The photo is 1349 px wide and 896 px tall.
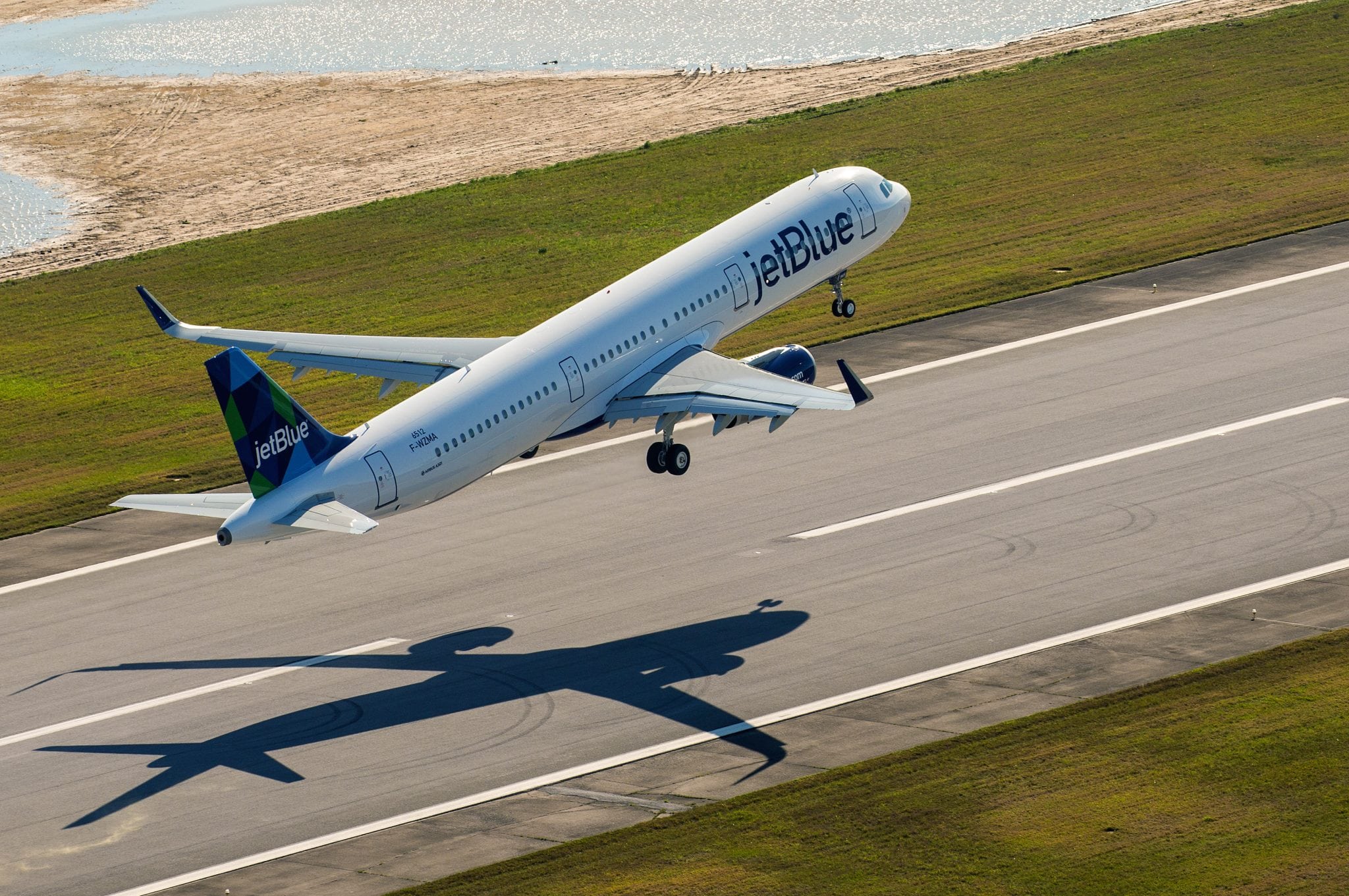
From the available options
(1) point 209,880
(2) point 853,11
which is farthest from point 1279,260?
(2) point 853,11

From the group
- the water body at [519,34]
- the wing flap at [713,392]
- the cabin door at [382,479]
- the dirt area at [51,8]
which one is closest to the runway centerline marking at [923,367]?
the wing flap at [713,392]

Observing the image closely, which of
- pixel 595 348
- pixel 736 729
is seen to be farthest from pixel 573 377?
pixel 736 729

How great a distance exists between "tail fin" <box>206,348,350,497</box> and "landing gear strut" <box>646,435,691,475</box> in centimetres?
1443

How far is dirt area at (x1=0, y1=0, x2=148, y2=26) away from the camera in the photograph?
153375 millimetres

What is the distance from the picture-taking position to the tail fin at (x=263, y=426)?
4656 centimetres

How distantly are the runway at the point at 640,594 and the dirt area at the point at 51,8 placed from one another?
349 ft

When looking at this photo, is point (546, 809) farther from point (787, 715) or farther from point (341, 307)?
point (341, 307)

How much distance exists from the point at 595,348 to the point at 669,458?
523cm

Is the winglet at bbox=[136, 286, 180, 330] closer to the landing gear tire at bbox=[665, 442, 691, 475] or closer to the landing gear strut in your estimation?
the landing gear strut

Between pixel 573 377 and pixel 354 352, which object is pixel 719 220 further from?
pixel 573 377

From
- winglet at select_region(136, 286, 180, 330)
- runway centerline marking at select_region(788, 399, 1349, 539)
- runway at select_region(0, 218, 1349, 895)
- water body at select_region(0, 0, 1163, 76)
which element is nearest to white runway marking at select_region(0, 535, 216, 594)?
runway at select_region(0, 218, 1349, 895)

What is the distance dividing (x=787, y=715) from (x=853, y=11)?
106409mm

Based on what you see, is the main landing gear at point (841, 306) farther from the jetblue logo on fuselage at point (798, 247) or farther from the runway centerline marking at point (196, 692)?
the runway centerline marking at point (196, 692)

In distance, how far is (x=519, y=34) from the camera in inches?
5709
